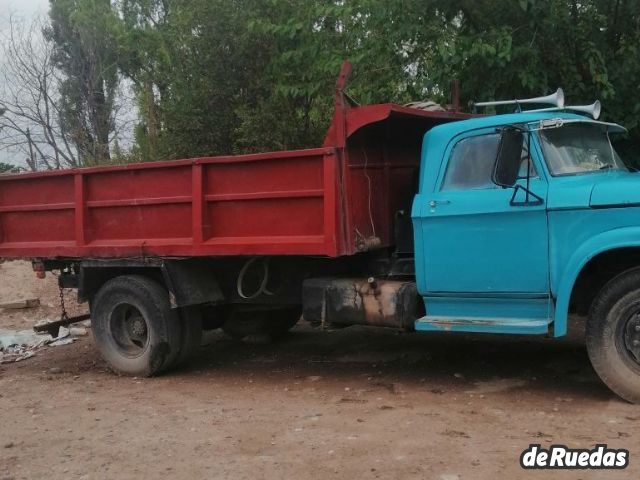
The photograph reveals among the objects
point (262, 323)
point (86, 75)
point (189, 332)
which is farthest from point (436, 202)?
point (86, 75)

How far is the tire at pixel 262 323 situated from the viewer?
7.93 m

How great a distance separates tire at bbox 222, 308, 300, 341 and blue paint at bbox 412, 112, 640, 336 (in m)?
2.76

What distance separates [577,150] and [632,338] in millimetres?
1453

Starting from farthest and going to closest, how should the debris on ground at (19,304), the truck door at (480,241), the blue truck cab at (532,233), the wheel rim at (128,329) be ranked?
the debris on ground at (19,304), the wheel rim at (128,329), the truck door at (480,241), the blue truck cab at (532,233)

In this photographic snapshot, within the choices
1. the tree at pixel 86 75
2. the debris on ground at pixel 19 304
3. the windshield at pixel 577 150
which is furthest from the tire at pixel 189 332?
the tree at pixel 86 75

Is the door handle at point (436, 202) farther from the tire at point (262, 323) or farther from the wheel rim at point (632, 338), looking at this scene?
the tire at point (262, 323)

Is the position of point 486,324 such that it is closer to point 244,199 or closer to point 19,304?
point 244,199

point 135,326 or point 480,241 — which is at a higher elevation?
point 480,241

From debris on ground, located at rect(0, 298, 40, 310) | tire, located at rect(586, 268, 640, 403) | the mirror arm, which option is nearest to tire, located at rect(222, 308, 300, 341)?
the mirror arm

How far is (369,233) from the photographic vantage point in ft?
19.7

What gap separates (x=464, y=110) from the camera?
318 inches

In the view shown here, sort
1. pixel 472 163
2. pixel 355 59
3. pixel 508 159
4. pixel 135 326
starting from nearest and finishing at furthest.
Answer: pixel 508 159
pixel 472 163
pixel 135 326
pixel 355 59

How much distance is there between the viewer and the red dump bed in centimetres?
565

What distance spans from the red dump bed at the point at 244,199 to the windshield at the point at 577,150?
3.70 feet
